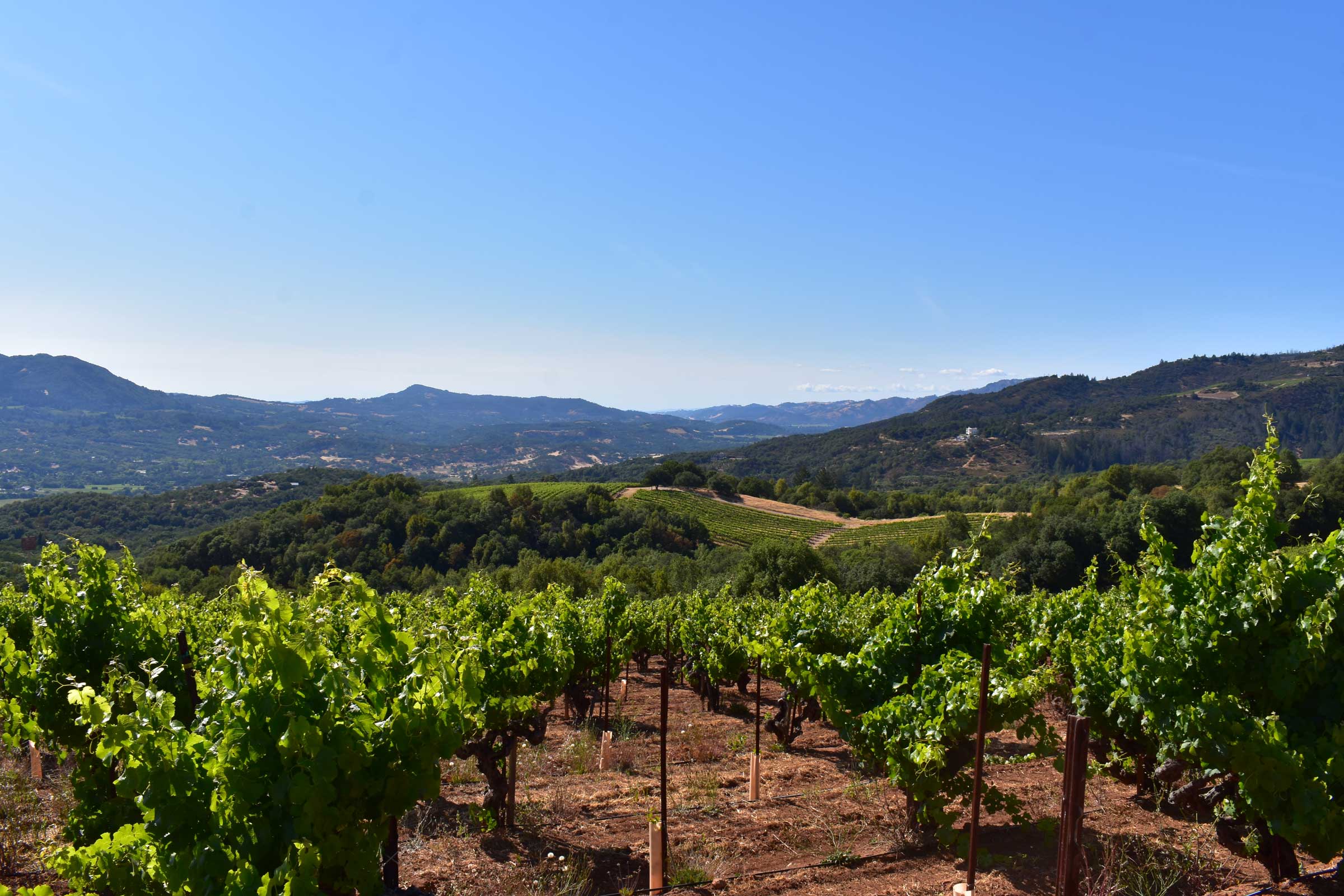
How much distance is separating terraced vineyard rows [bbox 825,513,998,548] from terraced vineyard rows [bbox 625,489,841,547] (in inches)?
109

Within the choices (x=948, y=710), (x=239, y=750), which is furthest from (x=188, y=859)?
(x=948, y=710)

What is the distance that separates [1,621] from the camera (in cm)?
1162

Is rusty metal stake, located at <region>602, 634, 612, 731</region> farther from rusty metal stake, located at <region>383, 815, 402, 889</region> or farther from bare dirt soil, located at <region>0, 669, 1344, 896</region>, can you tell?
rusty metal stake, located at <region>383, 815, 402, 889</region>

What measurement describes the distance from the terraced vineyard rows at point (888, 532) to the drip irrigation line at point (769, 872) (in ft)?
187

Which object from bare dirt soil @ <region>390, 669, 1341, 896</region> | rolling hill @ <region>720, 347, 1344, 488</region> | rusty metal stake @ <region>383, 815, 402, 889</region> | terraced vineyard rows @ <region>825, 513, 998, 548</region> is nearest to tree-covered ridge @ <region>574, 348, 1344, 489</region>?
rolling hill @ <region>720, 347, 1344, 488</region>

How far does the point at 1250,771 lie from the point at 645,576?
4042 cm

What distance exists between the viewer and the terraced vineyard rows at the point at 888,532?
216 feet

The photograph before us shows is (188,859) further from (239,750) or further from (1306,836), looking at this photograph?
(1306,836)

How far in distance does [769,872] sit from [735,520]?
7484 centimetres

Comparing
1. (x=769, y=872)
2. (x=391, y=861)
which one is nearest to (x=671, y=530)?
(x=769, y=872)

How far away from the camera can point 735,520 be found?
8081 centimetres

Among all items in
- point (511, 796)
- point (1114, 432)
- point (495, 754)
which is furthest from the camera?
point (1114, 432)

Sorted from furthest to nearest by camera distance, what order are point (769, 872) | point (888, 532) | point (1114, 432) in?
point (1114, 432) < point (888, 532) < point (769, 872)

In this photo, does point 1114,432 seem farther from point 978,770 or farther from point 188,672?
point 188,672
